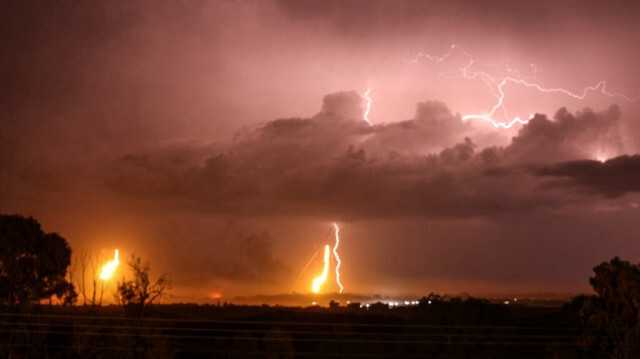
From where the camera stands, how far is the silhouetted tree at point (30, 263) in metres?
44.5

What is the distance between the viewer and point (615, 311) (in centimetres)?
2541

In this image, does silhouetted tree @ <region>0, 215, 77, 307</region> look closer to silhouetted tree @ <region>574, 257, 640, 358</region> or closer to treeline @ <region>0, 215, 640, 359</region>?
treeline @ <region>0, 215, 640, 359</region>

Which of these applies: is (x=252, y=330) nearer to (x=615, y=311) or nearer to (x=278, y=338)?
(x=278, y=338)

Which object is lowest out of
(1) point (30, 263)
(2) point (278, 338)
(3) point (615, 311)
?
(2) point (278, 338)

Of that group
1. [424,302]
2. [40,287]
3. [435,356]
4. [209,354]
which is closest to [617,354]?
[435,356]

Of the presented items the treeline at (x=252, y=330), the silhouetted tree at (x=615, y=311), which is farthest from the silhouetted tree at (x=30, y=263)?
the silhouetted tree at (x=615, y=311)

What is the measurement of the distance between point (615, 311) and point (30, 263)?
119ft

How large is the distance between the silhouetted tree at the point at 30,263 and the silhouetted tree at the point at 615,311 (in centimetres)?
3422

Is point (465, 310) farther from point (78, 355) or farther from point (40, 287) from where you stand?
point (40, 287)

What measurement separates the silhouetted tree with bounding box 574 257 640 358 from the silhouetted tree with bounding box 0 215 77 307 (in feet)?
112

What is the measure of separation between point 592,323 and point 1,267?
36237 millimetres

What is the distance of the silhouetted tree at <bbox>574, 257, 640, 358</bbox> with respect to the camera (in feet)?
81.3

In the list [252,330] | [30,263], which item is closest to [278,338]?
[252,330]

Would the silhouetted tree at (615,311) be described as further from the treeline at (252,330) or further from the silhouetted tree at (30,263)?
the silhouetted tree at (30,263)
